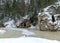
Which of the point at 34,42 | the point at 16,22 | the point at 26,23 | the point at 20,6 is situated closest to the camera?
the point at 34,42

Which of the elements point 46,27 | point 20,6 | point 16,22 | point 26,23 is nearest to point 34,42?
point 46,27

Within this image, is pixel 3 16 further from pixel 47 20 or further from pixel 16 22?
pixel 47 20

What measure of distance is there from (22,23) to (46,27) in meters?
3.64

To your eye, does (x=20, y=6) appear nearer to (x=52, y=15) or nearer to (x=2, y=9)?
(x=2, y=9)

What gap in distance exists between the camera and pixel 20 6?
54.2 feet

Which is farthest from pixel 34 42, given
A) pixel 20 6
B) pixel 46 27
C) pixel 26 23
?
pixel 20 6

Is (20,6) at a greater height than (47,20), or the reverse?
(20,6)

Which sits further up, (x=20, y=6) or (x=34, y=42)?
(x=20, y=6)

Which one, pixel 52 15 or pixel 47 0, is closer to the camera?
pixel 52 15

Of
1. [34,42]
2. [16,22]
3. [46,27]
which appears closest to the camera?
[34,42]

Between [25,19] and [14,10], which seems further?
[14,10]

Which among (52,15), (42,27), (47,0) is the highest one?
(47,0)

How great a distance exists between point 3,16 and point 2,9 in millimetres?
738

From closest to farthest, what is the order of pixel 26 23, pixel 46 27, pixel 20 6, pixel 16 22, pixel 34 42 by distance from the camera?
pixel 34 42 → pixel 46 27 → pixel 26 23 → pixel 16 22 → pixel 20 6
